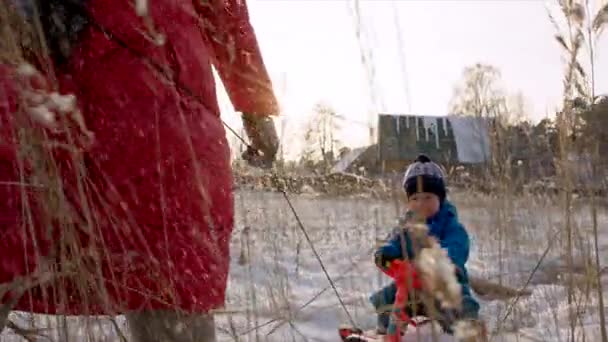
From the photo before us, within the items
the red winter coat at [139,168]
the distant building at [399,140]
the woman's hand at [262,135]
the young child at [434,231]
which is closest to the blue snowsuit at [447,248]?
the young child at [434,231]

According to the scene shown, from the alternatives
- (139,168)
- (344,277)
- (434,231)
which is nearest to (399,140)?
(139,168)

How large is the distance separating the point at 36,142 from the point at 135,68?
31cm

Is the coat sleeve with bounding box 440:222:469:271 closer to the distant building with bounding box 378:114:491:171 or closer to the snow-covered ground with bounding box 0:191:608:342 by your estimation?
the snow-covered ground with bounding box 0:191:608:342

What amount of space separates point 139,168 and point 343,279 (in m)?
1.99

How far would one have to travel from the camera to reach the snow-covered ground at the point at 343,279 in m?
1.59

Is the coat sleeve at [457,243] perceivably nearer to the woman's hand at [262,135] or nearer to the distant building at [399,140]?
the distant building at [399,140]

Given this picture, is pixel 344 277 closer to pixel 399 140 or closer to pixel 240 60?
pixel 399 140

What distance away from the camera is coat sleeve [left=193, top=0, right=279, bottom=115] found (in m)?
1.48

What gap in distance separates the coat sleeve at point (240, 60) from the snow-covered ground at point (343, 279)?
334mm

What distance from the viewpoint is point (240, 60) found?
1535 millimetres

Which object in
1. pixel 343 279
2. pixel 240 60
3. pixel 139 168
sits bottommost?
pixel 343 279

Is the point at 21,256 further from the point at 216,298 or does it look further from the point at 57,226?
the point at 216,298

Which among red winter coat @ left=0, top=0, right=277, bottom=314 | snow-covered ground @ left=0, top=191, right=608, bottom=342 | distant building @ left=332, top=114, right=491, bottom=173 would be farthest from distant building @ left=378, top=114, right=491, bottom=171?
red winter coat @ left=0, top=0, right=277, bottom=314

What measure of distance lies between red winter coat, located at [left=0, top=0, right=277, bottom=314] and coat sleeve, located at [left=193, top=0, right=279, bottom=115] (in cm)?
16
